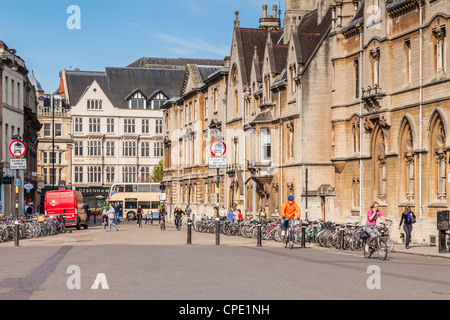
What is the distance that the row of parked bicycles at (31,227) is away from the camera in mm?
38312

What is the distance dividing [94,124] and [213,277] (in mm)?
105841

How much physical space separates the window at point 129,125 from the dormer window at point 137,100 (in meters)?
2.07

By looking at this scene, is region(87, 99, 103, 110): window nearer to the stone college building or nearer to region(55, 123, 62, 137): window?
region(55, 123, 62, 137): window

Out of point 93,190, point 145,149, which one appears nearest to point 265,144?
point 93,190

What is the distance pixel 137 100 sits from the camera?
125 m

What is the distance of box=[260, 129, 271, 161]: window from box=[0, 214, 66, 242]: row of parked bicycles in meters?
13.3

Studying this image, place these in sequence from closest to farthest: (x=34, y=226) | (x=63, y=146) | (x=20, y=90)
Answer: (x=34, y=226)
(x=20, y=90)
(x=63, y=146)

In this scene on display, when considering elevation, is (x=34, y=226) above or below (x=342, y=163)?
below

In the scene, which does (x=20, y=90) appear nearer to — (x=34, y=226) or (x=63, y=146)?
(x=34, y=226)

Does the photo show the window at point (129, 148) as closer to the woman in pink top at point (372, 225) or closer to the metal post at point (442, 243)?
the metal post at point (442, 243)

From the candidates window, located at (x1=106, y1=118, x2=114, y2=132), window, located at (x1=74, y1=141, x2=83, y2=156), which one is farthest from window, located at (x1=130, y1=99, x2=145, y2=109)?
window, located at (x1=74, y1=141, x2=83, y2=156)

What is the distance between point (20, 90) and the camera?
71000 millimetres
